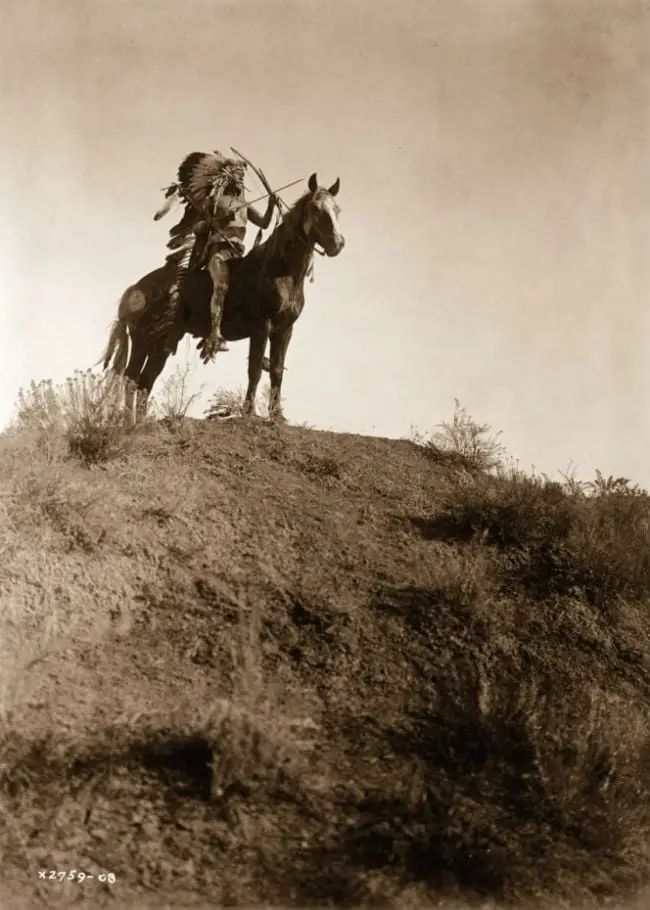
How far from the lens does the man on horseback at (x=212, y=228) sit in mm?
8016

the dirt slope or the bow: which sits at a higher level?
the bow

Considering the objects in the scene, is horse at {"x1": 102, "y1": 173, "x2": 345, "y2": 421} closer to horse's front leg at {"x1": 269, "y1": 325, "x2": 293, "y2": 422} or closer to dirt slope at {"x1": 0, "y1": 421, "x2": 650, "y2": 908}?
horse's front leg at {"x1": 269, "y1": 325, "x2": 293, "y2": 422}

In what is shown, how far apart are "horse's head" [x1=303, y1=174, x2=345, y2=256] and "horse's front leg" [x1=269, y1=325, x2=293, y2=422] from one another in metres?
1.04

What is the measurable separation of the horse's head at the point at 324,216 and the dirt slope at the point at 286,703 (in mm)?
2638

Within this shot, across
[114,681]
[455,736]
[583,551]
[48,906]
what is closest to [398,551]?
[583,551]

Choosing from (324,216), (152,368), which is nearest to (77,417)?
(152,368)

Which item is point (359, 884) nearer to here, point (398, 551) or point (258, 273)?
point (398, 551)

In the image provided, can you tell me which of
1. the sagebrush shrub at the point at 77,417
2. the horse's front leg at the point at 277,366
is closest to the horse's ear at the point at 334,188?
the horse's front leg at the point at 277,366

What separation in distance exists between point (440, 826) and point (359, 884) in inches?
18.4

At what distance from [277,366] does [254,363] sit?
255mm

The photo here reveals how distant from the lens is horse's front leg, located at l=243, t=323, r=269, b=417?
27.1 feet

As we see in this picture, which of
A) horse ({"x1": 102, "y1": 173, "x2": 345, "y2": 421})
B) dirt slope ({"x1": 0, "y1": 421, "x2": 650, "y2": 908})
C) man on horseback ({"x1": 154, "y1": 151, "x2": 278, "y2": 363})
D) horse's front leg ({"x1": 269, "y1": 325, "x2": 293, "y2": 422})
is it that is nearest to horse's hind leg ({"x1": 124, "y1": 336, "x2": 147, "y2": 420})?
horse ({"x1": 102, "y1": 173, "x2": 345, "y2": 421})

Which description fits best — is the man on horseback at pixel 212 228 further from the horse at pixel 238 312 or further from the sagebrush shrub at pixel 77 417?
the sagebrush shrub at pixel 77 417

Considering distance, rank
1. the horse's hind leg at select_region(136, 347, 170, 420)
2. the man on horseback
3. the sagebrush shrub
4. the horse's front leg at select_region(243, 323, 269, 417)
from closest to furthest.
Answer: the sagebrush shrub < the man on horseback < the horse's front leg at select_region(243, 323, 269, 417) < the horse's hind leg at select_region(136, 347, 170, 420)
